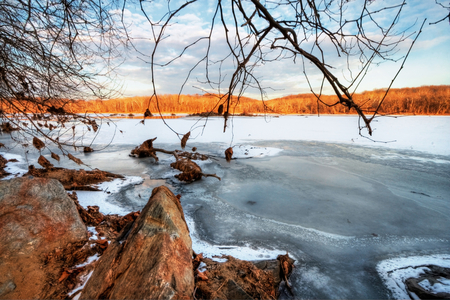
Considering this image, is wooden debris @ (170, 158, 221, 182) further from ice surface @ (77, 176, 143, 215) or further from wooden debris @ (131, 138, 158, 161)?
wooden debris @ (131, 138, 158, 161)

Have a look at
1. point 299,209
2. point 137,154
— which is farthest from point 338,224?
point 137,154

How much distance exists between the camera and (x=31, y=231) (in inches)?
79.8

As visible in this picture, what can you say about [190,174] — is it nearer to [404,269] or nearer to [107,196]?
[107,196]

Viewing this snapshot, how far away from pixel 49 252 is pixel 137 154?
20.4 ft

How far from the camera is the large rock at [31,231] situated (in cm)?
177

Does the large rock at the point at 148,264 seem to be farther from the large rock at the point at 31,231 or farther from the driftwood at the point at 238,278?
the large rock at the point at 31,231

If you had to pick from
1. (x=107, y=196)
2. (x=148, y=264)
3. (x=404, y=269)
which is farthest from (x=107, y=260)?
(x=404, y=269)

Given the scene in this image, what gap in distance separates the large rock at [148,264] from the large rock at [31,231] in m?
0.75

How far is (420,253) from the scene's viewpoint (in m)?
2.69


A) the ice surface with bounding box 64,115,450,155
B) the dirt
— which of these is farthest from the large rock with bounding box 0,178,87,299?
the ice surface with bounding box 64,115,450,155

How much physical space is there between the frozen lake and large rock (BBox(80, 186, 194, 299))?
917 mm

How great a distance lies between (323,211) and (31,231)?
13.0 feet

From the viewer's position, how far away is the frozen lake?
8.05 feet

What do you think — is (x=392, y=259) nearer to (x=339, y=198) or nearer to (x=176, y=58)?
(x=339, y=198)
